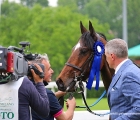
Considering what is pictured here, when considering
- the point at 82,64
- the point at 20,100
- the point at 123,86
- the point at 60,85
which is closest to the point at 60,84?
the point at 60,85

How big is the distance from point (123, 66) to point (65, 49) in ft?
118

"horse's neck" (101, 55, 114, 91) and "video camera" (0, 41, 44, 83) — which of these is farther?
"horse's neck" (101, 55, 114, 91)

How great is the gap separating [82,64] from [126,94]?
213 centimetres

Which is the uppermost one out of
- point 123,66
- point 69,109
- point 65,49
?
point 123,66

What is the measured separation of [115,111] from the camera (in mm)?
4496

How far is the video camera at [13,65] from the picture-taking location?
13.2 feet

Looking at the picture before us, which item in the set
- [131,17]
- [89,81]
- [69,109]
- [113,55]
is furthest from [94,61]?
[131,17]

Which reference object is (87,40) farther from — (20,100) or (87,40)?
(20,100)

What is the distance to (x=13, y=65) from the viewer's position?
13.4ft

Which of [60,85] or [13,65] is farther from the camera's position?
[60,85]

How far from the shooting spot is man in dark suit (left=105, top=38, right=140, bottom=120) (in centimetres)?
422

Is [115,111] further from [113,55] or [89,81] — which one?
[89,81]

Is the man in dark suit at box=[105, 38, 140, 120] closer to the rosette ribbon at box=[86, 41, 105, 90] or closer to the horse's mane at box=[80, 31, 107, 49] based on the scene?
the rosette ribbon at box=[86, 41, 105, 90]

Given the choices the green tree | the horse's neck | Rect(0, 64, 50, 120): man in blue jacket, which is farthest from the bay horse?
the green tree
